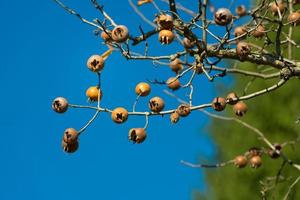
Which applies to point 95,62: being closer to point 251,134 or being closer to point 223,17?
point 223,17

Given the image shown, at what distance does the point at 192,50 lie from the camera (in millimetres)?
2418

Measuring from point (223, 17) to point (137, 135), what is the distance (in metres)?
0.50

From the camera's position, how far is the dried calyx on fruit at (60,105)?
7.89ft

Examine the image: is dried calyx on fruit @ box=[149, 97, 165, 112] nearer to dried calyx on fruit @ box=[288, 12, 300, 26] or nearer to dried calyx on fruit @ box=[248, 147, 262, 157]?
dried calyx on fruit @ box=[288, 12, 300, 26]

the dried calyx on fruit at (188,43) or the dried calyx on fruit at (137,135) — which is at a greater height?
the dried calyx on fruit at (188,43)

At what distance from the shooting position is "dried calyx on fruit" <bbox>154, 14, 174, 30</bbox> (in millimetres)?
2309

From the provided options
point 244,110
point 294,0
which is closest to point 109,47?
point 244,110

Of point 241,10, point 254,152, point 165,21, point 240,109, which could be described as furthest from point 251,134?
point 165,21

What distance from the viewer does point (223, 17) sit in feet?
7.36

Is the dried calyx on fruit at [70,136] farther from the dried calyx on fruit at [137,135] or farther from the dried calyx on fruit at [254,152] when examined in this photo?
the dried calyx on fruit at [254,152]

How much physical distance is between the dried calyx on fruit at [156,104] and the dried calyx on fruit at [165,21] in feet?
0.88

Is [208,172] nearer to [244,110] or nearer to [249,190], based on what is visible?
[249,190]

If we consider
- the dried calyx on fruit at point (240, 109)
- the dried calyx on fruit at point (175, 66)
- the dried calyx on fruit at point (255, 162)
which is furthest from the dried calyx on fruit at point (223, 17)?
the dried calyx on fruit at point (255, 162)

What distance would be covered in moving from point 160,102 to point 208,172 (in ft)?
33.5
